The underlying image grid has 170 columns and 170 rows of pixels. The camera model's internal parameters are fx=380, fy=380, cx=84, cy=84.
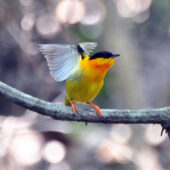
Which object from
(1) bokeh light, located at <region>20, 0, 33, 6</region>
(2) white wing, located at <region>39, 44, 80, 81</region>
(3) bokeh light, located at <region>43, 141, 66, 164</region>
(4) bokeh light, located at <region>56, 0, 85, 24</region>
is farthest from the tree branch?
(1) bokeh light, located at <region>20, 0, 33, 6</region>

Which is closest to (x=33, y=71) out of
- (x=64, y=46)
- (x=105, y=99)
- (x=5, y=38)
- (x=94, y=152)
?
(x=5, y=38)

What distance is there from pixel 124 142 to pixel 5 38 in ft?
10.2

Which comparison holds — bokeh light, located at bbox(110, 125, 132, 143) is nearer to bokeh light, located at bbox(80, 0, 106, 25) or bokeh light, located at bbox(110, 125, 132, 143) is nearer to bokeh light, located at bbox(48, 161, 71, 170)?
bokeh light, located at bbox(48, 161, 71, 170)

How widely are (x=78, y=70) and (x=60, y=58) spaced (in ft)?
0.75

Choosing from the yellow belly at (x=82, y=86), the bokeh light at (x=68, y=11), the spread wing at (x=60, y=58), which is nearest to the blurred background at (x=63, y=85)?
the bokeh light at (x=68, y=11)

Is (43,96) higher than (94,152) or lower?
higher

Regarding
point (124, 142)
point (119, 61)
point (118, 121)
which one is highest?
point (118, 121)

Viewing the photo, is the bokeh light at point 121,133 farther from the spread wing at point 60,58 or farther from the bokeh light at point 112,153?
the spread wing at point 60,58

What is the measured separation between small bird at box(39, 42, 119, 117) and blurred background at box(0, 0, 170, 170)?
2521 millimetres

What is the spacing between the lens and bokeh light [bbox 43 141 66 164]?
21.0 ft

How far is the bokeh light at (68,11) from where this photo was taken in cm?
735

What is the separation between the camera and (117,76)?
7625mm

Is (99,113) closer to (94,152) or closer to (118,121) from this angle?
(118,121)

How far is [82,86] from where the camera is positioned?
12.2 feet
